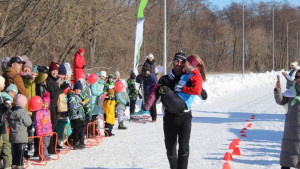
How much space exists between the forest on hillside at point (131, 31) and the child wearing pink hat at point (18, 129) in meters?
6.75

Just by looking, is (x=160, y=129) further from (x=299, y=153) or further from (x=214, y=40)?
(x=214, y=40)

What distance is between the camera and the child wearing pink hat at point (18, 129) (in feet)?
21.9

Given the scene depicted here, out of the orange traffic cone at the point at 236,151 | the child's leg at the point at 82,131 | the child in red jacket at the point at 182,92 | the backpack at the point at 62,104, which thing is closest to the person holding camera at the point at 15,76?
the backpack at the point at 62,104

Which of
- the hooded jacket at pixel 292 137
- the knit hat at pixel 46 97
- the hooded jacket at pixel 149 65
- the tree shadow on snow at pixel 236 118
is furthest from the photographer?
the hooded jacket at pixel 149 65

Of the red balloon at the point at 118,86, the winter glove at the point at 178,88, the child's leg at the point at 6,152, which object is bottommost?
the child's leg at the point at 6,152

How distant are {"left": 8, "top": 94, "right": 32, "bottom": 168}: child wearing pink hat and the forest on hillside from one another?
266 inches

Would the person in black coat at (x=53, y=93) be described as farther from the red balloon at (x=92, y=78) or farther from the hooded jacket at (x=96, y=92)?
the hooded jacket at (x=96, y=92)

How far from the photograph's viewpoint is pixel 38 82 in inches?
329

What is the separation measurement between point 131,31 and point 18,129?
20.2m

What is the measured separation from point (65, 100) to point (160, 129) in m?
3.60

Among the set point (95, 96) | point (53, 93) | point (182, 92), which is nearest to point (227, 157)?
point (182, 92)

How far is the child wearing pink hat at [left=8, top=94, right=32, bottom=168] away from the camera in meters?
6.69

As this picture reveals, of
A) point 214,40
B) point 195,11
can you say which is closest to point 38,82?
point 195,11

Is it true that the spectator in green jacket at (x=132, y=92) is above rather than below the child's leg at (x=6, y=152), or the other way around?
above
